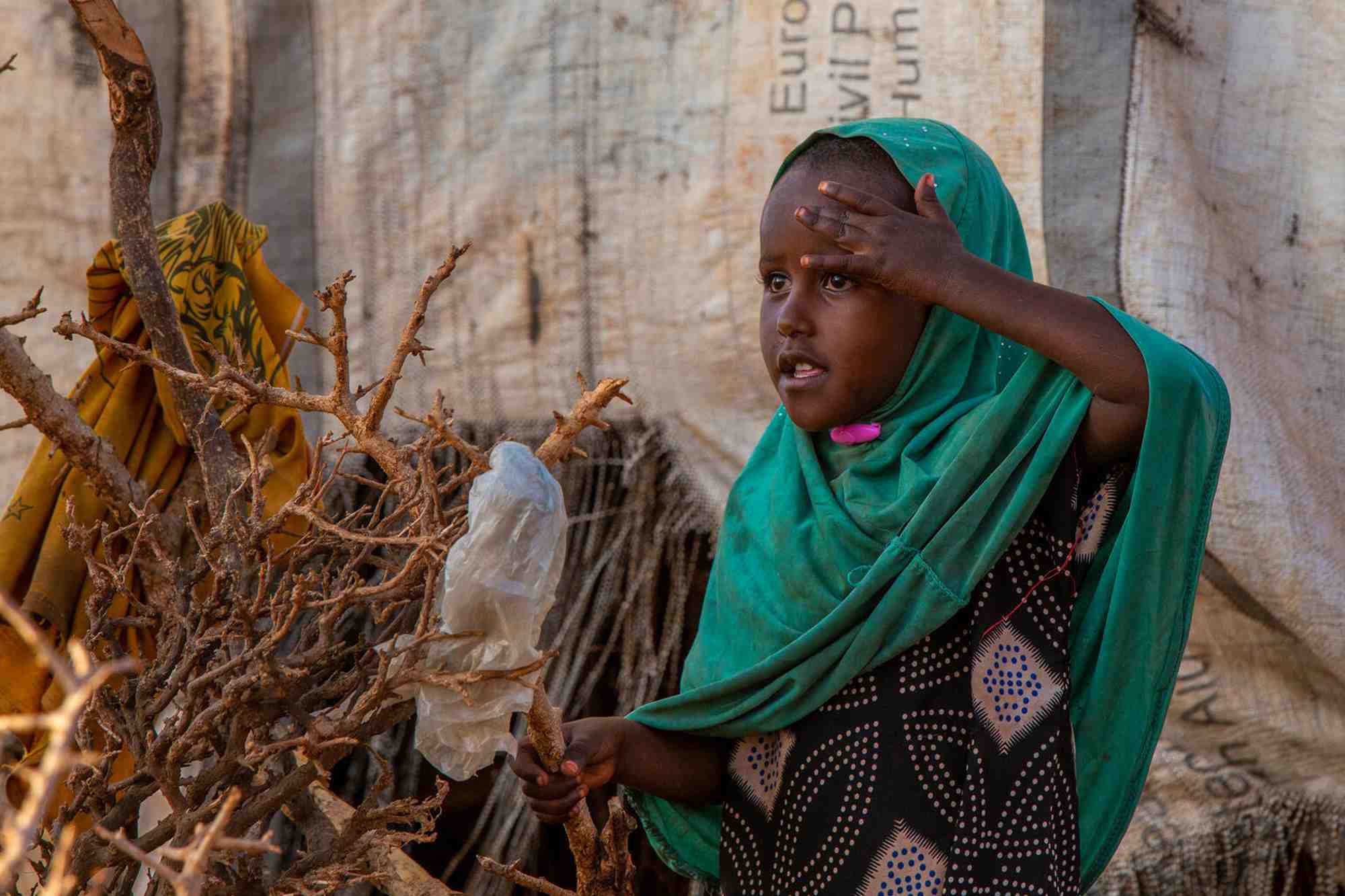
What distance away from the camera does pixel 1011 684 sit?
1.26m

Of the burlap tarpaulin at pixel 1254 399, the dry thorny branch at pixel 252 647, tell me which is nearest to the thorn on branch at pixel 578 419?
the dry thorny branch at pixel 252 647

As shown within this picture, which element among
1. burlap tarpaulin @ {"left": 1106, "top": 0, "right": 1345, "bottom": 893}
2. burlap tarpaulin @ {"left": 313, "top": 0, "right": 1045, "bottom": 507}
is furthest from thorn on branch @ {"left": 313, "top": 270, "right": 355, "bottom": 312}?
burlap tarpaulin @ {"left": 1106, "top": 0, "right": 1345, "bottom": 893}

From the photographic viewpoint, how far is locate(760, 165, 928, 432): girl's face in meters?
1.32

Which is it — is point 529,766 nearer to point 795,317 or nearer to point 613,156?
point 795,317

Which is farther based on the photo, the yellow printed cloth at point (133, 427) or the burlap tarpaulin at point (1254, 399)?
the burlap tarpaulin at point (1254, 399)

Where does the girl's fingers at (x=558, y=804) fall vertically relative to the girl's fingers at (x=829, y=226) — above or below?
below

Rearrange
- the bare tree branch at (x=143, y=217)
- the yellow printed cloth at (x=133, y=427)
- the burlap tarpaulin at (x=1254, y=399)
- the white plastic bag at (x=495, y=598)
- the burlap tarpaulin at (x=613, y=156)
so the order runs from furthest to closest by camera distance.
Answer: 1. the burlap tarpaulin at (x=613, y=156)
2. the burlap tarpaulin at (x=1254, y=399)
3. the yellow printed cloth at (x=133, y=427)
4. the bare tree branch at (x=143, y=217)
5. the white plastic bag at (x=495, y=598)

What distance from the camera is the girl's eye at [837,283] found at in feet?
4.34

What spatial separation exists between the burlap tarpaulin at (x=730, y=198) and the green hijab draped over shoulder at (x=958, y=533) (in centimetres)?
107

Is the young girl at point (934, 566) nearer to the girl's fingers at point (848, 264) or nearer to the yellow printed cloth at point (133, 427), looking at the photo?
the girl's fingers at point (848, 264)

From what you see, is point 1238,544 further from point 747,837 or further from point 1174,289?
point 747,837

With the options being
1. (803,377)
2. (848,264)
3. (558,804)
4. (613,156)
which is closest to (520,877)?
(558,804)

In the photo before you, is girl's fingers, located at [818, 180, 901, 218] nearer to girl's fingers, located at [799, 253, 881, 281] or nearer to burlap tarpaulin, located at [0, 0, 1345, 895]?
girl's fingers, located at [799, 253, 881, 281]

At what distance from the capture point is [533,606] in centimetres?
110
